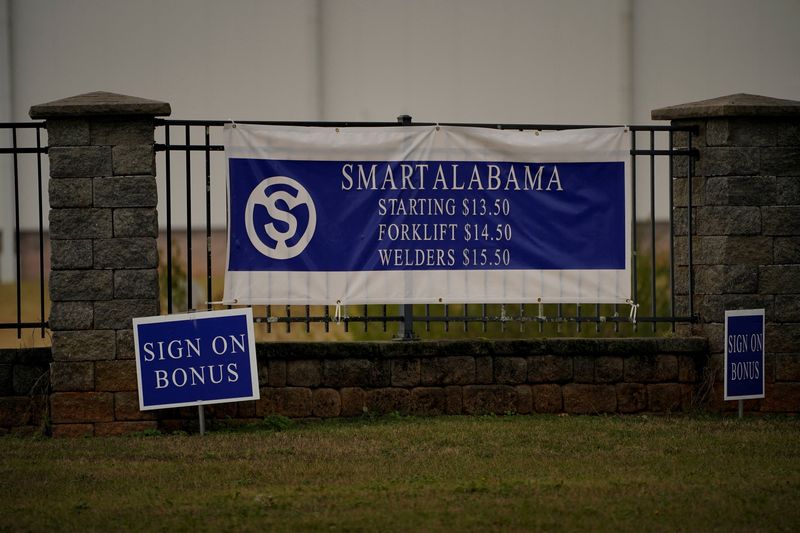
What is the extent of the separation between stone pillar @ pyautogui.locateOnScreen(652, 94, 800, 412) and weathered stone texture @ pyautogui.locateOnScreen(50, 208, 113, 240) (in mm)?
4566

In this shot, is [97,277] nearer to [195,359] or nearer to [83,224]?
[83,224]

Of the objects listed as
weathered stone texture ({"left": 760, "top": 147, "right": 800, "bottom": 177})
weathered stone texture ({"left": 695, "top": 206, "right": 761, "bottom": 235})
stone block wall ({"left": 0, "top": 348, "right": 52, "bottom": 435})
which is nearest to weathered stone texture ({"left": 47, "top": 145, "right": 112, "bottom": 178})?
stone block wall ({"left": 0, "top": 348, "right": 52, "bottom": 435})

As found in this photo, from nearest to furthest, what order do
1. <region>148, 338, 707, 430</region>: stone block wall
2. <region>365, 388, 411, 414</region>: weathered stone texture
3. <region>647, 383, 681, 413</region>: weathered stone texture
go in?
<region>148, 338, 707, 430</region>: stone block wall, <region>365, 388, 411, 414</region>: weathered stone texture, <region>647, 383, 681, 413</region>: weathered stone texture

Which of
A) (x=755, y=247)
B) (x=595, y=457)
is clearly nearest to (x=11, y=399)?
(x=595, y=457)

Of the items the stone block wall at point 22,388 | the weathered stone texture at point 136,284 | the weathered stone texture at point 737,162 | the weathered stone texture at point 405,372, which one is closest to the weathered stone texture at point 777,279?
the weathered stone texture at point 737,162

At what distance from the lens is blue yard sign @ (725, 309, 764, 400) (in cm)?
953

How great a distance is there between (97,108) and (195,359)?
6.24 ft

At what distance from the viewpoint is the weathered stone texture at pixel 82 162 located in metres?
8.95

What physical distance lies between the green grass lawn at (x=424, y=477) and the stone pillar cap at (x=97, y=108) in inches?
90.3

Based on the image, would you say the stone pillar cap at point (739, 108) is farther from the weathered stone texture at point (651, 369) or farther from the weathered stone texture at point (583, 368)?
the weathered stone texture at point (583, 368)

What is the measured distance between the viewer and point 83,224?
8961mm

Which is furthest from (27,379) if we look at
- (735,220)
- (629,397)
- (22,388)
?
(735,220)

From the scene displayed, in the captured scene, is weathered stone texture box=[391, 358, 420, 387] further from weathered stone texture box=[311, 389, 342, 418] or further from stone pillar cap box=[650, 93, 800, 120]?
stone pillar cap box=[650, 93, 800, 120]

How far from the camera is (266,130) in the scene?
9.42 meters
